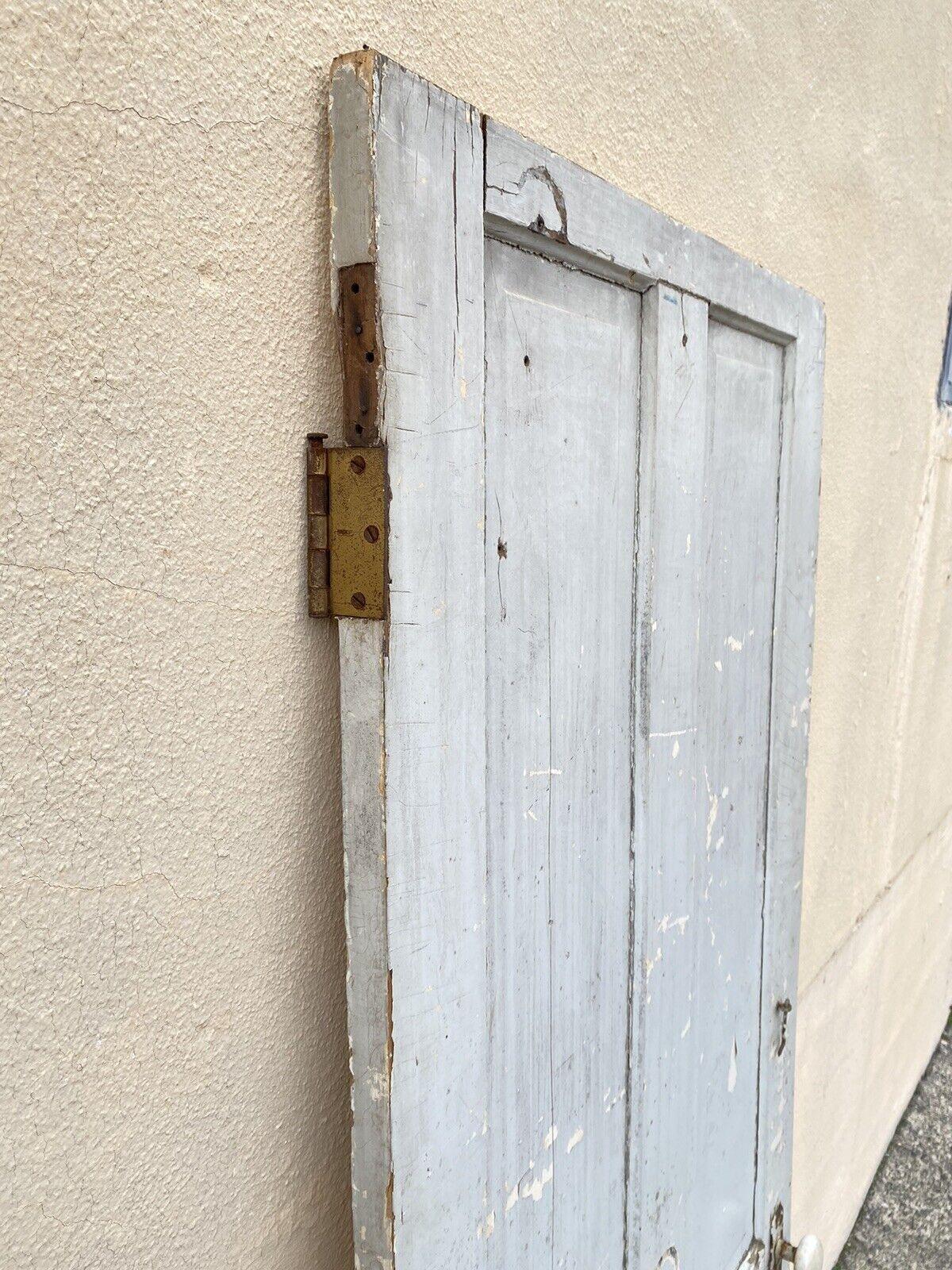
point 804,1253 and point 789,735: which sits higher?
point 789,735

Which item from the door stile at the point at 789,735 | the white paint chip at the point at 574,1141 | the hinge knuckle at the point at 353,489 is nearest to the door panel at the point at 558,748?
the white paint chip at the point at 574,1141

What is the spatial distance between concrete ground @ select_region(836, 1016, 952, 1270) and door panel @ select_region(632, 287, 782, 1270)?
133cm

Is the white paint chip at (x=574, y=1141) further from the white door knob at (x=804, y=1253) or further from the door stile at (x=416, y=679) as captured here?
the white door knob at (x=804, y=1253)

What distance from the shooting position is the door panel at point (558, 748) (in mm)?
802

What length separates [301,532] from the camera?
2.20 feet

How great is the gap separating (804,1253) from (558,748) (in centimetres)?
119

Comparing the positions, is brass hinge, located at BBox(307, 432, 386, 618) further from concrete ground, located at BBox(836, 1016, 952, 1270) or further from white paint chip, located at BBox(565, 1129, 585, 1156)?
concrete ground, located at BBox(836, 1016, 952, 1270)

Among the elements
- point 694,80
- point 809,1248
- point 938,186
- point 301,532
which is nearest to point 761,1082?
point 809,1248

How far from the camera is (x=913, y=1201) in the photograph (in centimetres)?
259

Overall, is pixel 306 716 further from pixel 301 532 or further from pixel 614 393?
pixel 614 393

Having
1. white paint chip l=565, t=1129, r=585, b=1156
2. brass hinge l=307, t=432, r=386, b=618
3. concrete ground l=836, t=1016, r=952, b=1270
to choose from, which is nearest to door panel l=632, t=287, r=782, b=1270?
white paint chip l=565, t=1129, r=585, b=1156

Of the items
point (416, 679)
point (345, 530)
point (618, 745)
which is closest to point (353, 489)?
point (345, 530)

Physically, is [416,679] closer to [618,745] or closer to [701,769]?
[618,745]

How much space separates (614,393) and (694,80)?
42 centimetres
